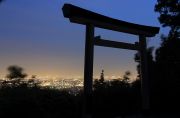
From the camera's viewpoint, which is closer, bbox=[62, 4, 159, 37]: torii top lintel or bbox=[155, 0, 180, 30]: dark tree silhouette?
bbox=[62, 4, 159, 37]: torii top lintel

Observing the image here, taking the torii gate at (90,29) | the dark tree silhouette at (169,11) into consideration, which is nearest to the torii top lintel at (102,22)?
the torii gate at (90,29)

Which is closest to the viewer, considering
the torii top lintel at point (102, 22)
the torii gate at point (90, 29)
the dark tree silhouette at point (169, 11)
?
the torii top lintel at point (102, 22)

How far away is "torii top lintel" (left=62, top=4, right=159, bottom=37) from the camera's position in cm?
1255

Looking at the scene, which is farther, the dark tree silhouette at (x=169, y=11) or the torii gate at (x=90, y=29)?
the dark tree silhouette at (x=169, y=11)

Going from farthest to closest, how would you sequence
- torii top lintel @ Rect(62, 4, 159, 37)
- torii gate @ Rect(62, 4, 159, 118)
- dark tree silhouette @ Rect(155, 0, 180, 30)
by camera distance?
dark tree silhouette @ Rect(155, 0, 180, 30), torii gate @ Rect(62, 4, 159, 118), torii top lintel @ Rect(62, 4, 159, 37)

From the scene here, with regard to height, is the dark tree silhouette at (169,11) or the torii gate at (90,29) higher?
the dark tree silhouette at (169,11)

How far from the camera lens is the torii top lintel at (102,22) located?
41.2 feet

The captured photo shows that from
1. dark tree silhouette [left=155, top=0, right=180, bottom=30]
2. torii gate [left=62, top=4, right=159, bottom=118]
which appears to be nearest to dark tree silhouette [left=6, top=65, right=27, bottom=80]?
torii gate [left=62, top=4, right=159, bottom=118]

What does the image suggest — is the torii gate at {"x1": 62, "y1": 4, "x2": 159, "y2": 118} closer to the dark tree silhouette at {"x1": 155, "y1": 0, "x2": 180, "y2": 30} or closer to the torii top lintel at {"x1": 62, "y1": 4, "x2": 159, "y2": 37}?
the torii top lintel at {"x1": 62, "y1": 4, "x2": 159, "y2": 37}

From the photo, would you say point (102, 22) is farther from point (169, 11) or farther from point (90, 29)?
point (169, 11)

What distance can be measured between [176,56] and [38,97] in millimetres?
11645

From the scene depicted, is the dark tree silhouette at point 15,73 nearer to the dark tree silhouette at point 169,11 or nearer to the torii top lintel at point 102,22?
the torii top lintel at point 102,22

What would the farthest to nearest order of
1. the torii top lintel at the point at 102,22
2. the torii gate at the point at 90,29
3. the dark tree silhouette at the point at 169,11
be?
the dark tree silhouette at the point at 169,11
the torii gate at the point at 90,29
the torii top lintel at the point at 102,22

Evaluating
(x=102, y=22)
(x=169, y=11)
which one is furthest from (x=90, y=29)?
(x=169, y=11)
